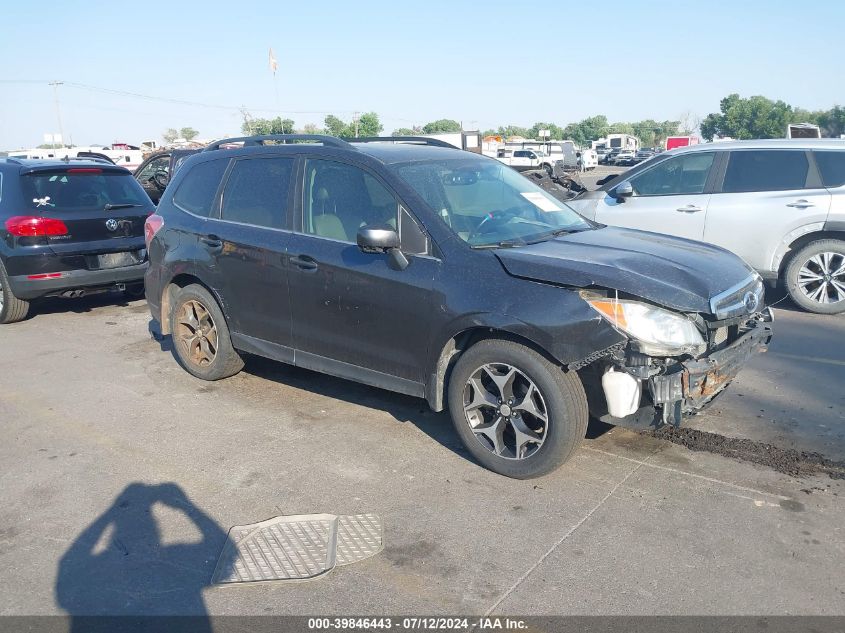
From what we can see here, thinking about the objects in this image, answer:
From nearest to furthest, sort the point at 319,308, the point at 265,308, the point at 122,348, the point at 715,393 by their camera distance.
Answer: the point at 715,393 < the point at 319,308 < the point at 265,308 < the point at 122,348

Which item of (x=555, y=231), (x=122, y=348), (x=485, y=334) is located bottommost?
(x=122, y=348)

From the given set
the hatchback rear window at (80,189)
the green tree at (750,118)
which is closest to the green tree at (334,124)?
the green tree at (750,118)

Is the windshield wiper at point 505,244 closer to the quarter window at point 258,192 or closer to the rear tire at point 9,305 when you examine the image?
the quarter window at point 258,192

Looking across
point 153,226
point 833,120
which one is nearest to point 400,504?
point 153,226

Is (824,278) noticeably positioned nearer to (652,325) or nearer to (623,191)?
(623,191)

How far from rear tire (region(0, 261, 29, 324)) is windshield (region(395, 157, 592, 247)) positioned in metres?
5.59

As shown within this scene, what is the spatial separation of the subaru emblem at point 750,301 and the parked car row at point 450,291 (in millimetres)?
13

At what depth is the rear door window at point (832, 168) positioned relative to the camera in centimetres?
775

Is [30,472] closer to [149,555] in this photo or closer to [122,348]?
[149,555]

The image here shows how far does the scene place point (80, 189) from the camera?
8.38 metres

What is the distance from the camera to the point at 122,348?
7.31 m

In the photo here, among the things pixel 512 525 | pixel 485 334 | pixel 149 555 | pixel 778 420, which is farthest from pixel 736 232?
pixel 149 555

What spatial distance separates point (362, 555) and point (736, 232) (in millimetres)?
6224

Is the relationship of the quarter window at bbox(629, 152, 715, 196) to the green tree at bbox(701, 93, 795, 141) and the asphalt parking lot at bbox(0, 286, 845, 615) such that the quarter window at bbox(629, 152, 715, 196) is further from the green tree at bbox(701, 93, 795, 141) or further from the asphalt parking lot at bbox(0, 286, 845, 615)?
the green tree at bbox(701, 93, 795, 141)
